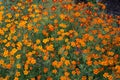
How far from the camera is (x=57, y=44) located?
454 centimetres

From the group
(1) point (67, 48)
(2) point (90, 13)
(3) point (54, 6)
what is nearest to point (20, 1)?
(3) point (54, 6)

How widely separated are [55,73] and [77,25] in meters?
1.01

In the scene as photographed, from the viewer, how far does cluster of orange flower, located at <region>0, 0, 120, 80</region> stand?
421 centimetres

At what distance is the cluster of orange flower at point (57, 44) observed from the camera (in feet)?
13.8

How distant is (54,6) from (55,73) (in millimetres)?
1391

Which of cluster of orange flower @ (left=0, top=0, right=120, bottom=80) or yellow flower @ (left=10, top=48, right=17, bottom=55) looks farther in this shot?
yellow flower @ (left=10, top=48, right=17, bottom=55)

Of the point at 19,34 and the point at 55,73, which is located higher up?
the point at 19,34

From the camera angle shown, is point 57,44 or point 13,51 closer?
point 13,51

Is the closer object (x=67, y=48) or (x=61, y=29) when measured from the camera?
(x=67, y=48)

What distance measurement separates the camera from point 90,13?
529cm

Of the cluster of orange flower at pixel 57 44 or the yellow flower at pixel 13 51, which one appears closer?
the cluster of orange flower at pixel 57 44

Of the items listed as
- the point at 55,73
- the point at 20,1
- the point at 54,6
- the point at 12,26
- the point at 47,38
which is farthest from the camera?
the point at 20,1

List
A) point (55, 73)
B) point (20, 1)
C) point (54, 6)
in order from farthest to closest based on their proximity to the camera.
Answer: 1. point (20, 1)
2. point (54, 6)
3. point (55, 73)

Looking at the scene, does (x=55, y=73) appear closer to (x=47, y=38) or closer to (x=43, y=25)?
(x=47, y=38)
